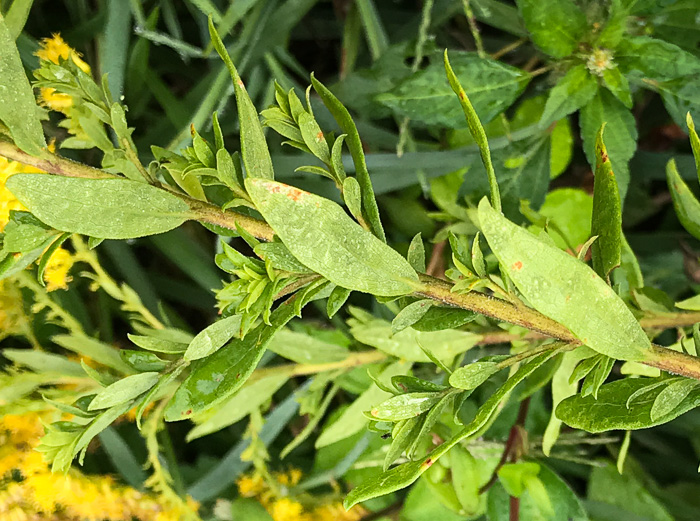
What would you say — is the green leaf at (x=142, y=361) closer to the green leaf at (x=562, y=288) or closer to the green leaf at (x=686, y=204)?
the green leaf at (x=562, y=288)

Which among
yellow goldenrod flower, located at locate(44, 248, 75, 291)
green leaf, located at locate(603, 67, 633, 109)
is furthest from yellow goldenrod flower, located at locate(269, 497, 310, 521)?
green leaf, located at locate(603, 67, 633, 109)

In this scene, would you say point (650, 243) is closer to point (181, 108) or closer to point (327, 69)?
point (327, 69)

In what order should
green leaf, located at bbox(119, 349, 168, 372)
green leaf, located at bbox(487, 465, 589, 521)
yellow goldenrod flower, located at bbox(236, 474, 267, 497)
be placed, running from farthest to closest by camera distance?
yellow goldenrod flower, located at bbox(236, 474, 267, 497) → green leaf, located at bbox(487, 465, 589, 521) → green leaf, located at bbox(119, 349, 168, 372)

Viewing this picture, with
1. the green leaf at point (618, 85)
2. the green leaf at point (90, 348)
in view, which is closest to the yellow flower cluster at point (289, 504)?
the green leaf at point (90, 348)

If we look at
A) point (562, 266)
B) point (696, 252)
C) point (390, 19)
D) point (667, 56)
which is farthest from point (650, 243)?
point (562, 266)

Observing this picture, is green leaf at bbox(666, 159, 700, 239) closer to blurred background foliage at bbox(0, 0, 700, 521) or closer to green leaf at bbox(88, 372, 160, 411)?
blurred background foliage at bbox(0, 0, 700, 521)
